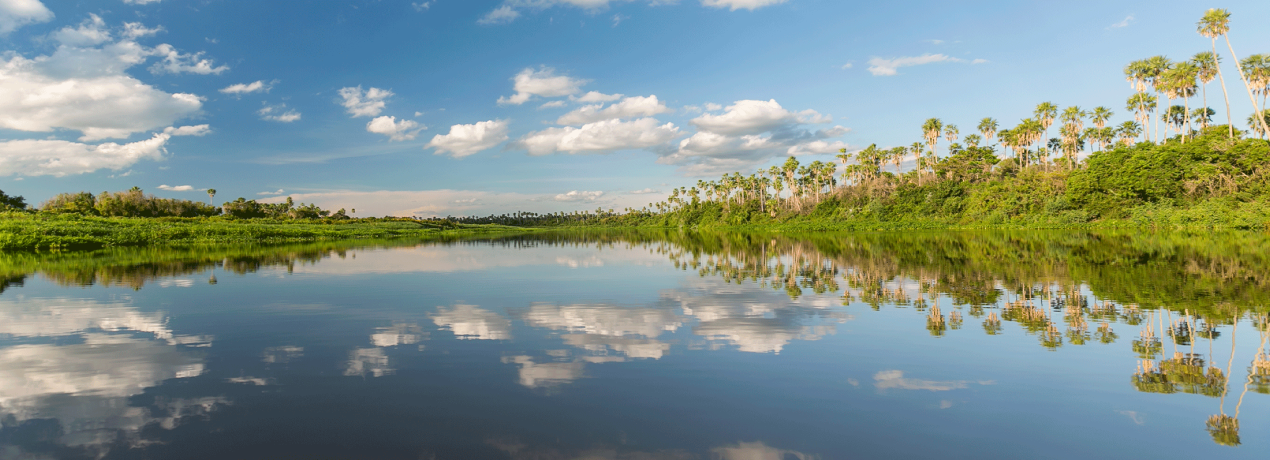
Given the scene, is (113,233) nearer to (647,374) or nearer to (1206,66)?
(647,374)

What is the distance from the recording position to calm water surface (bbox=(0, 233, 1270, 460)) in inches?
201

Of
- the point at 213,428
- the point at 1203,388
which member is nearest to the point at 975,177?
the point at 1203,388

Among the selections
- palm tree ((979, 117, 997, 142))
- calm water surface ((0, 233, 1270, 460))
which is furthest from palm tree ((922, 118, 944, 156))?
calm water surface ((0, 233, 1270, 460))

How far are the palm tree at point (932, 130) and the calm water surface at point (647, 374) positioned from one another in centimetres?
10231

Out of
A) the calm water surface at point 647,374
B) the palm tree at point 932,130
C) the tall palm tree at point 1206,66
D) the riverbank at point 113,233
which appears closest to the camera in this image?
the calm water surface at point 647,374

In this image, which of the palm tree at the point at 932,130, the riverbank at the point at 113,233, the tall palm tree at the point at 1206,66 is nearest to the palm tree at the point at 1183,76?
the tall palm tree at the point at 1206,66

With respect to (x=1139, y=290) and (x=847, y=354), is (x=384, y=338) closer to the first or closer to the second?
(x=847, y=354)

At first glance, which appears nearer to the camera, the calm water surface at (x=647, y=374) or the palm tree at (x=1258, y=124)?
the calm water surface at (x=647, y=374)

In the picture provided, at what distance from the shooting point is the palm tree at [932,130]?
106062 millimetres

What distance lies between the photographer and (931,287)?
607 inches

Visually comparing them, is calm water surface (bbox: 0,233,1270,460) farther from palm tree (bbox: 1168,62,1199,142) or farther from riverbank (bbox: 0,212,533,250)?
palm tree (bbox: 1168,62,1199,142)

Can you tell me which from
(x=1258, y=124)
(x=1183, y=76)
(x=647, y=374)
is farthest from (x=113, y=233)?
(x=1258, y=124)

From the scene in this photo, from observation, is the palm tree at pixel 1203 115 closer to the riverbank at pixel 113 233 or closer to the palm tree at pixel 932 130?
the palm tree at pixel 932 130

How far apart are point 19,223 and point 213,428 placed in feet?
179
